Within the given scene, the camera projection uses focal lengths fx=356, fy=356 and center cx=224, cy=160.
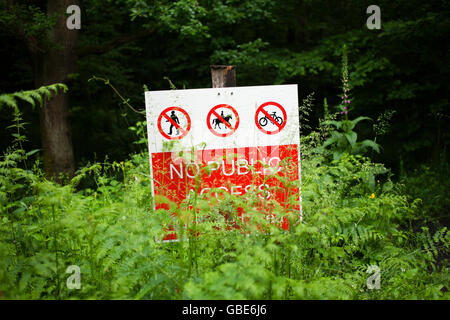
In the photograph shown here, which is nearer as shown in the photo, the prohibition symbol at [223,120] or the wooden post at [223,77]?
the prohibition symbol at [223,120]

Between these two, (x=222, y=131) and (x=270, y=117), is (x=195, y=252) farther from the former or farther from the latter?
(x=270, y=117)

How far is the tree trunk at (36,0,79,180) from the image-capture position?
687 centimetres

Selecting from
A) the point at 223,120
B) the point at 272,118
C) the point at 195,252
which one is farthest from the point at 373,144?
the point at 195,252

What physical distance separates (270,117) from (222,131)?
0.49 metres

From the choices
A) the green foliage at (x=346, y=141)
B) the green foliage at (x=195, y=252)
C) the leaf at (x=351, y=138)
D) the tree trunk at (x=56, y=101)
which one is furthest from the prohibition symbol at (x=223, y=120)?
the tree trunk at (x=56, y=101)

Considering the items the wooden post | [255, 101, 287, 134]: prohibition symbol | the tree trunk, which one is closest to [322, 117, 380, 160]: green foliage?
[255, 101, 287, 134]: prohibition symbol

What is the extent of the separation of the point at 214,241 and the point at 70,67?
19.2 ft

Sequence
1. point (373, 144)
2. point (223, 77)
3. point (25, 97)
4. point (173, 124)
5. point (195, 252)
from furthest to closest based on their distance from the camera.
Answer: point (373, 144) < point (223, 77) < point (173, 124) < point (195, 252) < point (25, 97)

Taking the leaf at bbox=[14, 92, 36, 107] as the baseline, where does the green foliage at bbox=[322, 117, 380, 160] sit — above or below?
below

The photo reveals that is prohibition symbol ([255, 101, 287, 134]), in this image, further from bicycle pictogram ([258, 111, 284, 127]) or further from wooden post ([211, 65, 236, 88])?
wooden post ([211, 65, 236, 88])

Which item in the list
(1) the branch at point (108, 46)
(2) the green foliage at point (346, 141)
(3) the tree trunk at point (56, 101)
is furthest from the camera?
(1) the branch at point (108, 46)

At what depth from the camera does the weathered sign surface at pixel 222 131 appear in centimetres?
324

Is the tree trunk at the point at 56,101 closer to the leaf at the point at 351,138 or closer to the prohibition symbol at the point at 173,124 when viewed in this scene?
the prohibition symbol at the point at 173,124

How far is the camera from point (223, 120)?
132 inches
